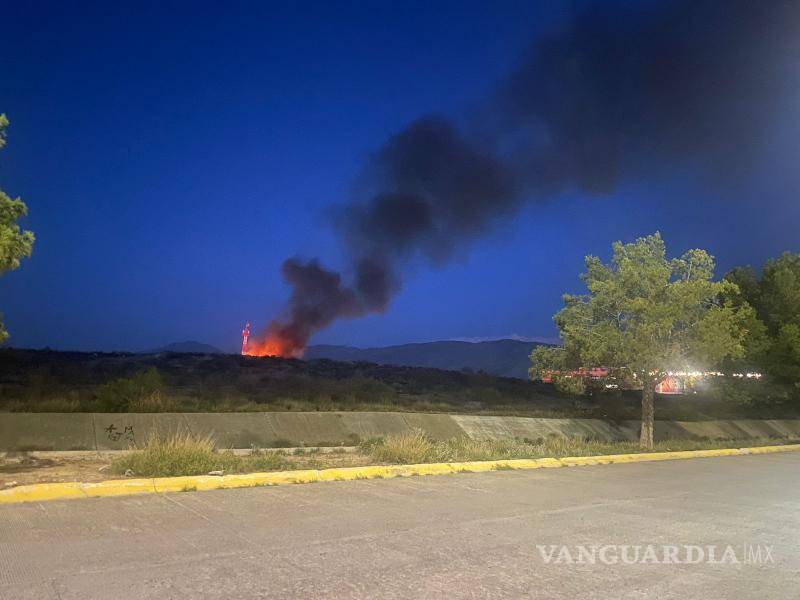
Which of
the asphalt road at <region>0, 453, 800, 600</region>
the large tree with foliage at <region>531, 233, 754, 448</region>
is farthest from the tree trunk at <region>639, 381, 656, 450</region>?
the asphalt road at <region>0, 453, 800, 600</region>

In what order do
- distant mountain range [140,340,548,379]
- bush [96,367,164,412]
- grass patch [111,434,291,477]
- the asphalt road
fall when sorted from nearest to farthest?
the asphalt road
grass patch [111,434,291,477]
bush [96,367,164,412]
distant mountain range [140,340,548,379]

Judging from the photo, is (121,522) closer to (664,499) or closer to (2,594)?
(2,594)

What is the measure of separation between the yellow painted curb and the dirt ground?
626mm

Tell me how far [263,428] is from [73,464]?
551cm

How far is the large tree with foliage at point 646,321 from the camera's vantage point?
18.5m

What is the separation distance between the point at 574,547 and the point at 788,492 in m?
7.19

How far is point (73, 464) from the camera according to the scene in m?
11.6

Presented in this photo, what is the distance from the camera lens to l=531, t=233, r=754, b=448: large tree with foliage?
18.5 metres

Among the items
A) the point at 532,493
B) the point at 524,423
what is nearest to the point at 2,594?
the point at 532,493

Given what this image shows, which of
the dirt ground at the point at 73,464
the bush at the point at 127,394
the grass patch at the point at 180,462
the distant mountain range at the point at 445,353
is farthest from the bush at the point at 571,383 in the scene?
the distant mountain range at the point at 445,353

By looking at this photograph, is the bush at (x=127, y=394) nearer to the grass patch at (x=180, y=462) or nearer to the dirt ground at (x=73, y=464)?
→ the dirt ground at (x=73, y=464)

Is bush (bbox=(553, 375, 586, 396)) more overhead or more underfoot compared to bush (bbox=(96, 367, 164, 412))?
more overhead

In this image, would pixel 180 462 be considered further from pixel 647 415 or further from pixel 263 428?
pixel 647 415

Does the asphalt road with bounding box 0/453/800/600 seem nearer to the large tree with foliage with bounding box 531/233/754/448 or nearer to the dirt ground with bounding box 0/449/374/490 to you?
the dirt ground with bounding box 0/449/374/490
